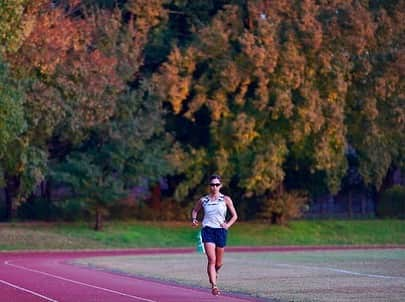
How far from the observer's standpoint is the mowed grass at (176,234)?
5094 cm

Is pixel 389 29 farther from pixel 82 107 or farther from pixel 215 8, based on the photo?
pixel 82 107

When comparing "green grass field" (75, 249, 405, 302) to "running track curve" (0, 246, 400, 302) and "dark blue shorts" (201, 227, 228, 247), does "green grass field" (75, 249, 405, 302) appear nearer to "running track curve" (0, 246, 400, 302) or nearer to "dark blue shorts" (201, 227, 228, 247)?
"running track curve" (0, 246, 400, 302)

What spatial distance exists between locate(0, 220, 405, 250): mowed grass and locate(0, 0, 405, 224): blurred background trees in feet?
4.93

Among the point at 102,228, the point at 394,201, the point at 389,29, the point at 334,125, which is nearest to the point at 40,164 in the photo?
the point at 102,228

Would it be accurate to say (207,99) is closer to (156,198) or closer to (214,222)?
(156,198)

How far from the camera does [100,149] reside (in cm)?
5434

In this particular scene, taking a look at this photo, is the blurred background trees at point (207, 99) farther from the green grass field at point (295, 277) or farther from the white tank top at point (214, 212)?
the white tank top at point (214, 212)

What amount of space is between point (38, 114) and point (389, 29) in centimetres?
2086

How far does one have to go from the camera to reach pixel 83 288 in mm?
22859

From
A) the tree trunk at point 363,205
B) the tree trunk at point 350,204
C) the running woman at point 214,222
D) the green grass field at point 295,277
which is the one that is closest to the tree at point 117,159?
the green grass field at point 295,277

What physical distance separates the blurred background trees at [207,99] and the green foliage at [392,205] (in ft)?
23.0

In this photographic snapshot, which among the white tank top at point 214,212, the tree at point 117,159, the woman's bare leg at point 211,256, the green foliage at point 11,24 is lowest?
the woman's bare leg at point 211,256

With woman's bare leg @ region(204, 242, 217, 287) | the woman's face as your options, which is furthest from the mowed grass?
the woman's face

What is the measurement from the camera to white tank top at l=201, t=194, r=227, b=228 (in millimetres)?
19953
